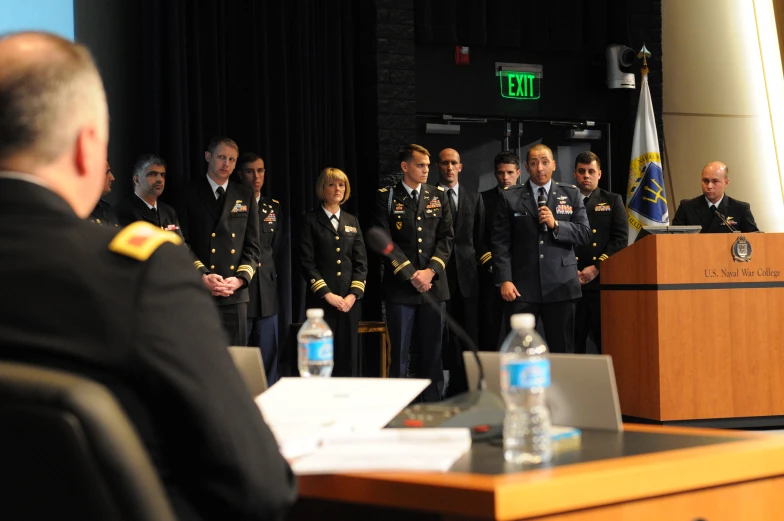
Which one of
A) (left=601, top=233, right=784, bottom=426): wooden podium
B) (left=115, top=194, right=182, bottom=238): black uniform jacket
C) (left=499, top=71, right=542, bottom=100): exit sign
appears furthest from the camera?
(left=499, top=71, right=542, bottom=100): exit sign

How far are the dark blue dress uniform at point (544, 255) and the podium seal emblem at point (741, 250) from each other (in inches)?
32.1

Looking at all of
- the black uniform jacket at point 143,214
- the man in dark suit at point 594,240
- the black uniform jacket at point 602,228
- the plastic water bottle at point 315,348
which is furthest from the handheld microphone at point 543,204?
the plastic water bottle at point 315,348

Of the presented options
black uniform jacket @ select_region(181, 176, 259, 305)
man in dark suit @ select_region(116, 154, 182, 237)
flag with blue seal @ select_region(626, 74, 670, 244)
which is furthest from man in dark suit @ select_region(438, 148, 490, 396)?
man in dark suit @ select_region(116, 154, 182, 237)

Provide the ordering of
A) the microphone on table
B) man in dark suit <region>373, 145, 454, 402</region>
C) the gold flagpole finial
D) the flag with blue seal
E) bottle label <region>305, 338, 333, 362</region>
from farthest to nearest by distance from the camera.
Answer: the gold flagpole finial → the flag with blue seal → man in dark suit <region>373, 145, 454, 402</region> → bottle label <region>305, 338, 333, 362</region> → the microphone on table

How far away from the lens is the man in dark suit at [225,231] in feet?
16.4

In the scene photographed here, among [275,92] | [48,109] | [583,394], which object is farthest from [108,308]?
[275,92]

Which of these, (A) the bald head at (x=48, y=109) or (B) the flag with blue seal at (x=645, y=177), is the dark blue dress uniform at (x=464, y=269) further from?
(A) the bald head at (x=48, y=109)

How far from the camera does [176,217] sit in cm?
504

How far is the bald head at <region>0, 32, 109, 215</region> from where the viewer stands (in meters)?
0.87

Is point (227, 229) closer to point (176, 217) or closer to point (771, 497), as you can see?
point (176, 217)

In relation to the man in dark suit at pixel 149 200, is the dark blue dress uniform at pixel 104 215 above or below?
below

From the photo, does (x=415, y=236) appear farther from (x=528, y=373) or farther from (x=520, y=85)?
(x=528, y=373)

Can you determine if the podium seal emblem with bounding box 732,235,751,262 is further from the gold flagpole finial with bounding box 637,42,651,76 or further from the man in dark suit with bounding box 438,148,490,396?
the gold flagpole finial with bounding box 637,42,651,76

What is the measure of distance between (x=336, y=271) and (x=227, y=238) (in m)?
0.67
